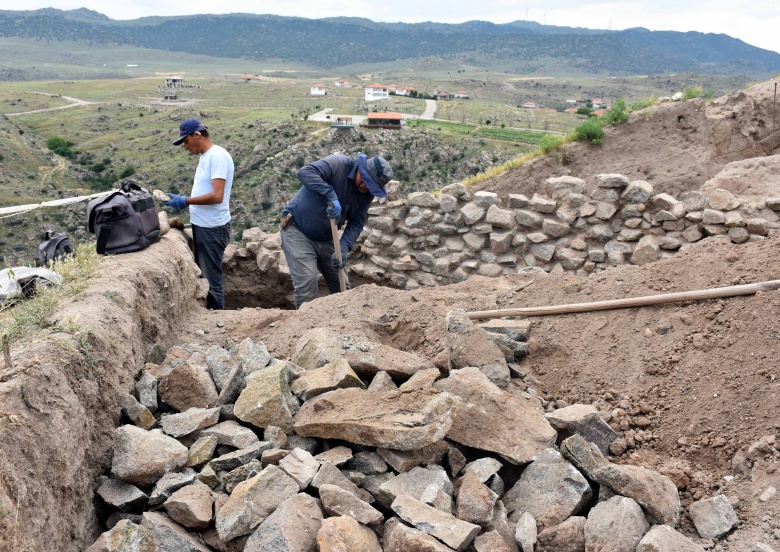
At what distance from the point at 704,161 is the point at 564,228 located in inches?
Result: 127

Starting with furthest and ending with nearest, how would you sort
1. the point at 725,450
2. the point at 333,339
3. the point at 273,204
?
the point at 273,204, the point at 333,339, the point at 725,450

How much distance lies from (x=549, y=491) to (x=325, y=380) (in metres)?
1.49

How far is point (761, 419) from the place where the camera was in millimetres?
3736

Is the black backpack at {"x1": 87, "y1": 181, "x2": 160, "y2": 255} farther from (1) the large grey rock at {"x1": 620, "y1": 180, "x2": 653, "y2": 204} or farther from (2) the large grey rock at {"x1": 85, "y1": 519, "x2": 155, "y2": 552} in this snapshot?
(1) the large grey rock at {"x1": 620, "y1": 180, "x2": 653, "y2": 204}

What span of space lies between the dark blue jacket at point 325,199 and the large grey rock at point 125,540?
153 inches

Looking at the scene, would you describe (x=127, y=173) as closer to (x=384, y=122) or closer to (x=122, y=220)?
(x=384, y=122)

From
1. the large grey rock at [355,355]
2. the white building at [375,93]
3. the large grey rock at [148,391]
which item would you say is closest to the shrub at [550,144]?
the large grey rock at [355,355]

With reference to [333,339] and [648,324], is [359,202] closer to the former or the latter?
[333,339]

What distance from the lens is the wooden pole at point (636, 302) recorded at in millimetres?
4523

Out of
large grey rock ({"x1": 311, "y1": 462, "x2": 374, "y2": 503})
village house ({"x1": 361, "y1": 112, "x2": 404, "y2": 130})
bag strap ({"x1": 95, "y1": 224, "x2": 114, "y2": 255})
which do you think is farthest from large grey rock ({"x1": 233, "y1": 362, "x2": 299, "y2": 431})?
village house ({"x1": 361, "y1": 112, "x2": 404, "y2": 130})

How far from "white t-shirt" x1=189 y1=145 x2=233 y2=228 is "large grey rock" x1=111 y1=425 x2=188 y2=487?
10.9 feet

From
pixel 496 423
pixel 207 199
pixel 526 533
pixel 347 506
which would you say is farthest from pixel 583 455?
pixel 207 199

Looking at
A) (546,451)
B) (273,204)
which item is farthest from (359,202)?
(273,204)

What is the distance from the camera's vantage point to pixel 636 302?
4.91 meters
